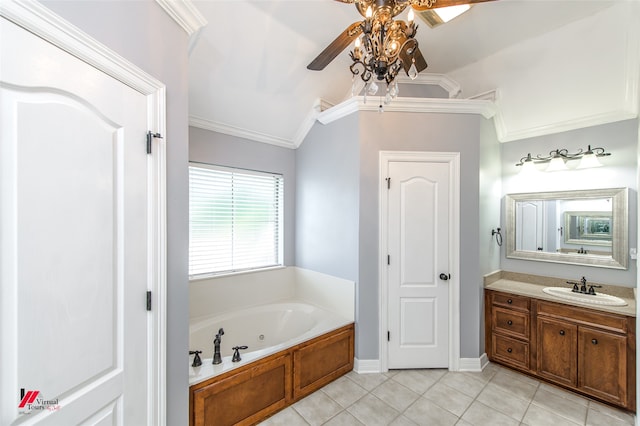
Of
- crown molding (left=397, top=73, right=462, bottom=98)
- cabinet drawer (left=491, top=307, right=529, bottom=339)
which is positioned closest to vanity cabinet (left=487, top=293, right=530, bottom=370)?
cabinet drawer (left=491, top=307, right=529, bottom=339)

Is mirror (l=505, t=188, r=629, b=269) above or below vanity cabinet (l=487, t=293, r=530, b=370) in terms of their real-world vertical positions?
above

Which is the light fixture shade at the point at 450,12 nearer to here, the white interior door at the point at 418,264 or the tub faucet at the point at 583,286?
the white interior door at the point at 418,264

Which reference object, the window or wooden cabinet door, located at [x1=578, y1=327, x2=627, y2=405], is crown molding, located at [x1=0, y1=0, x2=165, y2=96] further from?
wooden cabinet door, located at [x1=578, y1=327, x2=627, y2=405]

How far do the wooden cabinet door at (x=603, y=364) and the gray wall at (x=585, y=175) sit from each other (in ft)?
2.07

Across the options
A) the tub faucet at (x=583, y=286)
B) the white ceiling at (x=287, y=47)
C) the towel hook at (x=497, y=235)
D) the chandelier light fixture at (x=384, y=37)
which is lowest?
the tub faucet at (x=583, y=286)

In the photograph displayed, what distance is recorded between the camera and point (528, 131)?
2.81 meters

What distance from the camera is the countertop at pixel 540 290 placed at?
207 centimetres

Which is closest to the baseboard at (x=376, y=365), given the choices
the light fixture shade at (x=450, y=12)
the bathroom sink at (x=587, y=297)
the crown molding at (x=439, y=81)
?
the bathroom sink at (x=587, y=297)

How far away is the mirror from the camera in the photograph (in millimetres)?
2369

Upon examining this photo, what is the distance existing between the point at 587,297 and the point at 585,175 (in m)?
1.18

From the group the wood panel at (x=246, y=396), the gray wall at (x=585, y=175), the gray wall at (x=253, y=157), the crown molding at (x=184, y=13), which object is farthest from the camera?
the gray wall at (x=253, y=157)

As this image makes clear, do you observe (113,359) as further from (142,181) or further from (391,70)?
(391,70)

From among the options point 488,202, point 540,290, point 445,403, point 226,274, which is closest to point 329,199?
point 226,274

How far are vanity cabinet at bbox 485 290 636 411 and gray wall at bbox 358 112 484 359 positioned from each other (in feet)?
1.29
